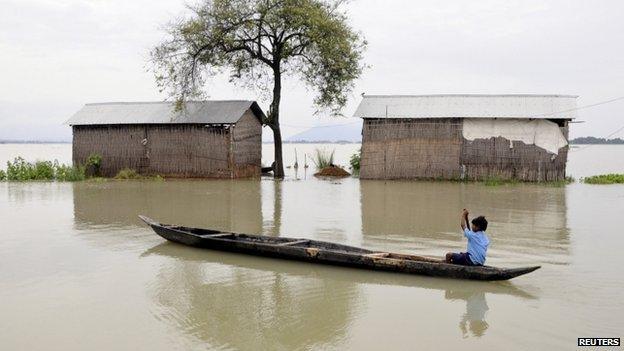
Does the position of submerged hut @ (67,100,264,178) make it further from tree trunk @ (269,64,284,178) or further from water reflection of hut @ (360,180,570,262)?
water reflection of hut @ (360,180,570,262)

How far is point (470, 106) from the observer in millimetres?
20297

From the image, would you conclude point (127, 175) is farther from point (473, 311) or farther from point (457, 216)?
point (473, 311)

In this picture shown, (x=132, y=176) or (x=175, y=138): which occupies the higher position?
(x=175, y=138)

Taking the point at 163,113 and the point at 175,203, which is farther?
the point at 163,113

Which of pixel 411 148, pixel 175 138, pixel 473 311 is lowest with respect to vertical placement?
pixel 473 311

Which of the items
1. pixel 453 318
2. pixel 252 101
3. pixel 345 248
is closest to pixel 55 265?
pixel 345 248

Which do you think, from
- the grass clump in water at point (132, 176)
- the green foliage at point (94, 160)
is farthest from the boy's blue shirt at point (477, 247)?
the green foliage at point (94, 160)

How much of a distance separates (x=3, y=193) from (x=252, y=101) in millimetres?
8913

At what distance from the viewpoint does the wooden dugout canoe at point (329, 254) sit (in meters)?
6.94

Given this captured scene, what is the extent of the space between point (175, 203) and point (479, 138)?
10.8 meters

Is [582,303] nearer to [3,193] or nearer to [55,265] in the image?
[55,265]

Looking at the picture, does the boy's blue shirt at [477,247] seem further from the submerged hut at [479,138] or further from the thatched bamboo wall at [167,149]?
the thatched bamboo wall at [167,149]

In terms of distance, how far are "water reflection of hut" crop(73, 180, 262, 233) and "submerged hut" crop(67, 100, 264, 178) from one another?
4.29ft

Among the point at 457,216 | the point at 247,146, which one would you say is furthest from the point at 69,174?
the point at 457,216
